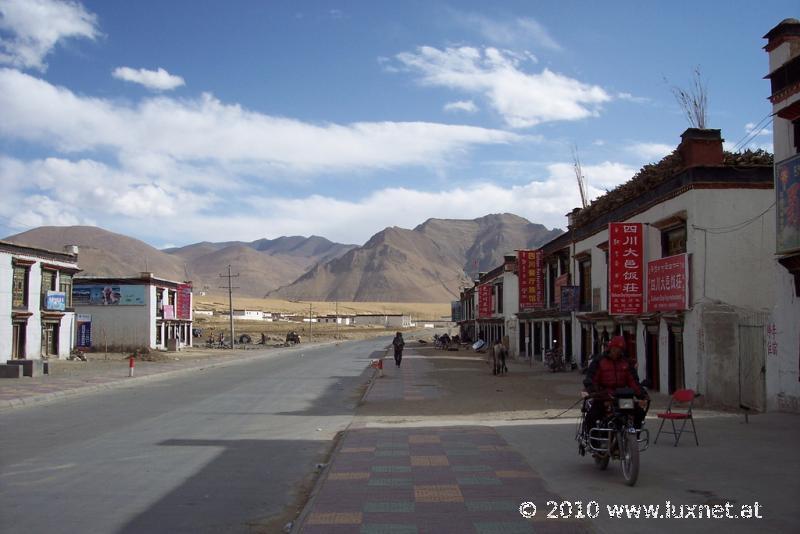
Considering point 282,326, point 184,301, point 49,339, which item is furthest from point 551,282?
point 282,326

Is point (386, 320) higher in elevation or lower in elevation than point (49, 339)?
lower

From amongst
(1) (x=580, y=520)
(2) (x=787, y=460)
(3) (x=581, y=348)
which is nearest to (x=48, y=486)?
(1) (x=580, y=520)

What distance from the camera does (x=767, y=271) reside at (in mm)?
18672

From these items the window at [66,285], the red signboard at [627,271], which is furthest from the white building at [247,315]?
the red signboard at [627,271]

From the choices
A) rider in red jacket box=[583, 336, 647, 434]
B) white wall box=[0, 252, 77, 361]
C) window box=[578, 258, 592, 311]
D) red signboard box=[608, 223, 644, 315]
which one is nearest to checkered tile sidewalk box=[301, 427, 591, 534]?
rider in red jacket box=[583, 336, 647, 434]

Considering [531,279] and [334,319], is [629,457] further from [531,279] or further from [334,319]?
[334,319]

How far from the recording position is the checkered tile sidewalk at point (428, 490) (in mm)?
6816

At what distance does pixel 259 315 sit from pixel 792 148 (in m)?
140

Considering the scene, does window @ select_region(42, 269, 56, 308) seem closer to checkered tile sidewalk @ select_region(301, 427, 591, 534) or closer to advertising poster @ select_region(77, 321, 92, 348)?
advertising poster @ select_region(77, 321, 92, 348)

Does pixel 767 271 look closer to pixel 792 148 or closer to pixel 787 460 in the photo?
pixel 792 148

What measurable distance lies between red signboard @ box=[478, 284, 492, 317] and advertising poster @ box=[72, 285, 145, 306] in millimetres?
27327

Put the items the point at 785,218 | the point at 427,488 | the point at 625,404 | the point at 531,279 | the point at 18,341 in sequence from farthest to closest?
the point at 18,341
the point at 531,279
the point at 785,218
the point at 625,404
the point at 427,488

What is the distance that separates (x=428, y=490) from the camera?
8.29 metres

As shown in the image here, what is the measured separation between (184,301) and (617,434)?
6321 centimetres
